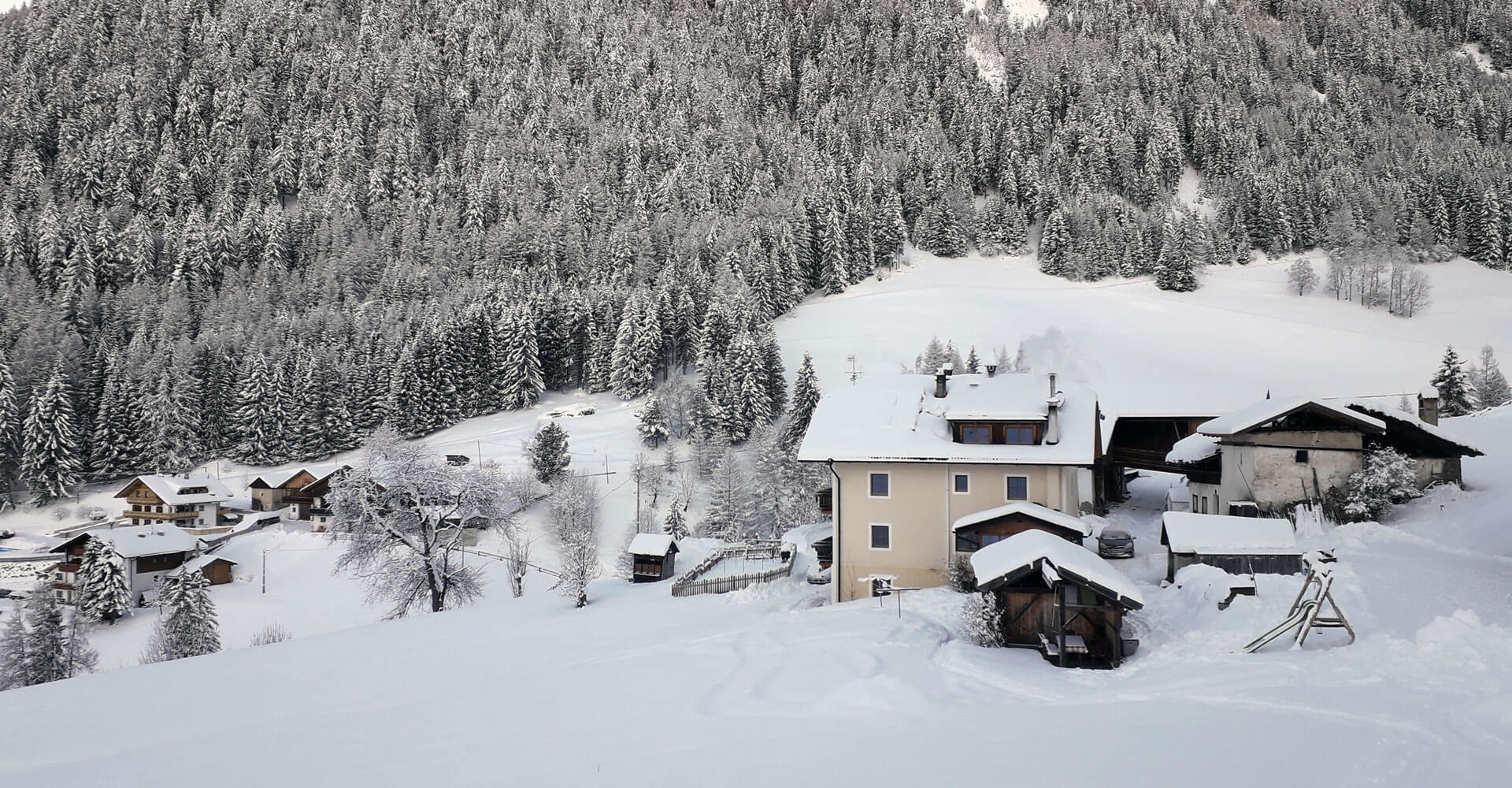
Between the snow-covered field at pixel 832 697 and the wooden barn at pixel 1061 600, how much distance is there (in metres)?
0.99

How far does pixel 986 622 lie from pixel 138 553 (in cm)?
5857

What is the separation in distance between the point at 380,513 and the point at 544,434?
116 feet

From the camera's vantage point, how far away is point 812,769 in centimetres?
959

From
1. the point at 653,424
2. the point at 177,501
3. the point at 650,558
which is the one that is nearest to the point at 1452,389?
the point at 650,558

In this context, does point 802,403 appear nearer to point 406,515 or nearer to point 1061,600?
point 406,515

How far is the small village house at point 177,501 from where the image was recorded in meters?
66.4

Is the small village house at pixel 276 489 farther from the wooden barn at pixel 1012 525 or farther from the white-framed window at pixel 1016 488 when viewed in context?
the white-framed window at pixel 1016 488

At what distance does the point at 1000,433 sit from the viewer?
2691 cm

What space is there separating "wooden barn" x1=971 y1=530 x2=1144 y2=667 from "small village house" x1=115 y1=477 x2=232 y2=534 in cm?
7096

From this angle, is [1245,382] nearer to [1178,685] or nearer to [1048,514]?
[1048,514]

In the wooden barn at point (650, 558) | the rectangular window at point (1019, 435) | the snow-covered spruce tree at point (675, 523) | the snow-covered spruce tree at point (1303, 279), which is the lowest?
the snow-covered spruce tree at point (675, 523)

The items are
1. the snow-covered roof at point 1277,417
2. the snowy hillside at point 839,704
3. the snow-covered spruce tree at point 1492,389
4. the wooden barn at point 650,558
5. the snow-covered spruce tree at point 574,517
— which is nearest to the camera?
the snowy hillside at point 839,704

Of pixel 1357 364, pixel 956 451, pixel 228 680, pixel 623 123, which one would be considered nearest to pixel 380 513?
pixel 228 680

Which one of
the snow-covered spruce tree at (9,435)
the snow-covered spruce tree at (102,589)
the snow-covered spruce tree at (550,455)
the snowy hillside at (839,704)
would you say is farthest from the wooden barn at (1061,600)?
the snow-covered spruce tree at (9,435)
